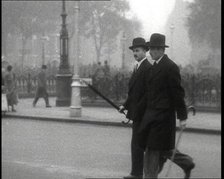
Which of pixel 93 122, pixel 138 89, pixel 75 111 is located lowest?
pixel 93 122

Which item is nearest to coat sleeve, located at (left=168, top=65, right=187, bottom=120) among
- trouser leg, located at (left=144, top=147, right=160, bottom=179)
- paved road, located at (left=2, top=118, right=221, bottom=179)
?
trouser leg, located at (left=144, top=147, right=160, bottom=179)

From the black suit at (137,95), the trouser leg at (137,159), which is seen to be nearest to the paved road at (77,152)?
the trouser leg at (137,159)

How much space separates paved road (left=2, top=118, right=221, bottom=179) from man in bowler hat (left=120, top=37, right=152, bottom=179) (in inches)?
27.0

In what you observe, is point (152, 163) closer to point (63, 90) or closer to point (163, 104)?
point (163, 104)

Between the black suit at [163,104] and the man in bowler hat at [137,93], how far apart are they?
1.16 feet

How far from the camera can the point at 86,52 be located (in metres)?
85.0

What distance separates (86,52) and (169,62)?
261ft

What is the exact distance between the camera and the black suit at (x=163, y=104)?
574 cm

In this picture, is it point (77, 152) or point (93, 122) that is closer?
point (77, 152)

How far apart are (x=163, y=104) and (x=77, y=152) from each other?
13.8 feet

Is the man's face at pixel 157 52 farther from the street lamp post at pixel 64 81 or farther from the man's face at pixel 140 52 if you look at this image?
the street lamp post at pixel 64 81

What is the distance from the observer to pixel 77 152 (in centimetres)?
963

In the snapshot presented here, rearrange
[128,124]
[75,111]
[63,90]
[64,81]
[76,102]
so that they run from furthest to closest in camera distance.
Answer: [64,81] < [63,90] < [76,102] < [75,111] < [128,124]

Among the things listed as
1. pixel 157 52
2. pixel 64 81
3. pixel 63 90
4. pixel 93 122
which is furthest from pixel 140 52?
pixel 64 81
